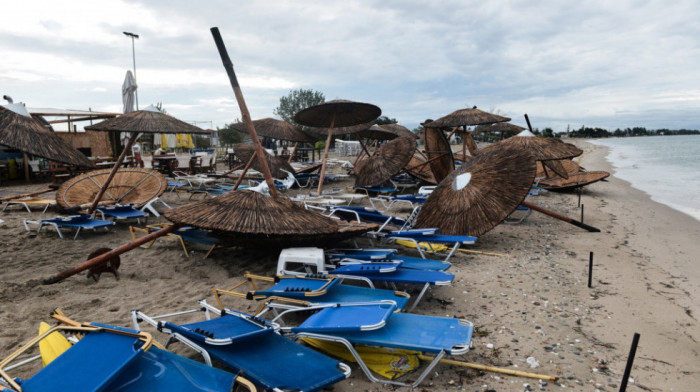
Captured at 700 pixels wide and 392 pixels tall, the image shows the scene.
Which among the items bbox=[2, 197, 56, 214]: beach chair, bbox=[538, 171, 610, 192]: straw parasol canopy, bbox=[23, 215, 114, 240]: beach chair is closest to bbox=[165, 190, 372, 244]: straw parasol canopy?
bbox=[23, 215, 114, 240]: beach chair

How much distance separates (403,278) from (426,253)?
1.95m

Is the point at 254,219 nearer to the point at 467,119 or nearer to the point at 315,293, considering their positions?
the point at 315,293

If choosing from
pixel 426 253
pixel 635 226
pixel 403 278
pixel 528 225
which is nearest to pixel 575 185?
pixel 635 226

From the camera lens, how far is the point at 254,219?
4.06m

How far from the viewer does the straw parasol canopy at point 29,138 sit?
3.69 m

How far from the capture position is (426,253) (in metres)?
5.54

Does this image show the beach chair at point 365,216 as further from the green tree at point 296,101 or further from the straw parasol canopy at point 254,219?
the green tree at point 296,101

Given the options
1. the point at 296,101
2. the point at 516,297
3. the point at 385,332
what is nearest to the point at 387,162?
the point at 516,297

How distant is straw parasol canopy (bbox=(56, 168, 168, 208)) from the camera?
23.2 feet

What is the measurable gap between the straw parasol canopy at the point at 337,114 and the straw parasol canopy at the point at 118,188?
320 cm

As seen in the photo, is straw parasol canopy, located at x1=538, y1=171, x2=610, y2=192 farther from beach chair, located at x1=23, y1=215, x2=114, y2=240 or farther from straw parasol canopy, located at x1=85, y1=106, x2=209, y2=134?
beach chair, located at x1=23, y1=215, x2=114, y2=240

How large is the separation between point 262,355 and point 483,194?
4087 millimetres

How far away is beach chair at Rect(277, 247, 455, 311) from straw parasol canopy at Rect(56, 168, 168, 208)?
13.0 feet

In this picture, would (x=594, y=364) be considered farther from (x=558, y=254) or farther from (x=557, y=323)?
(x=558, y=254)
